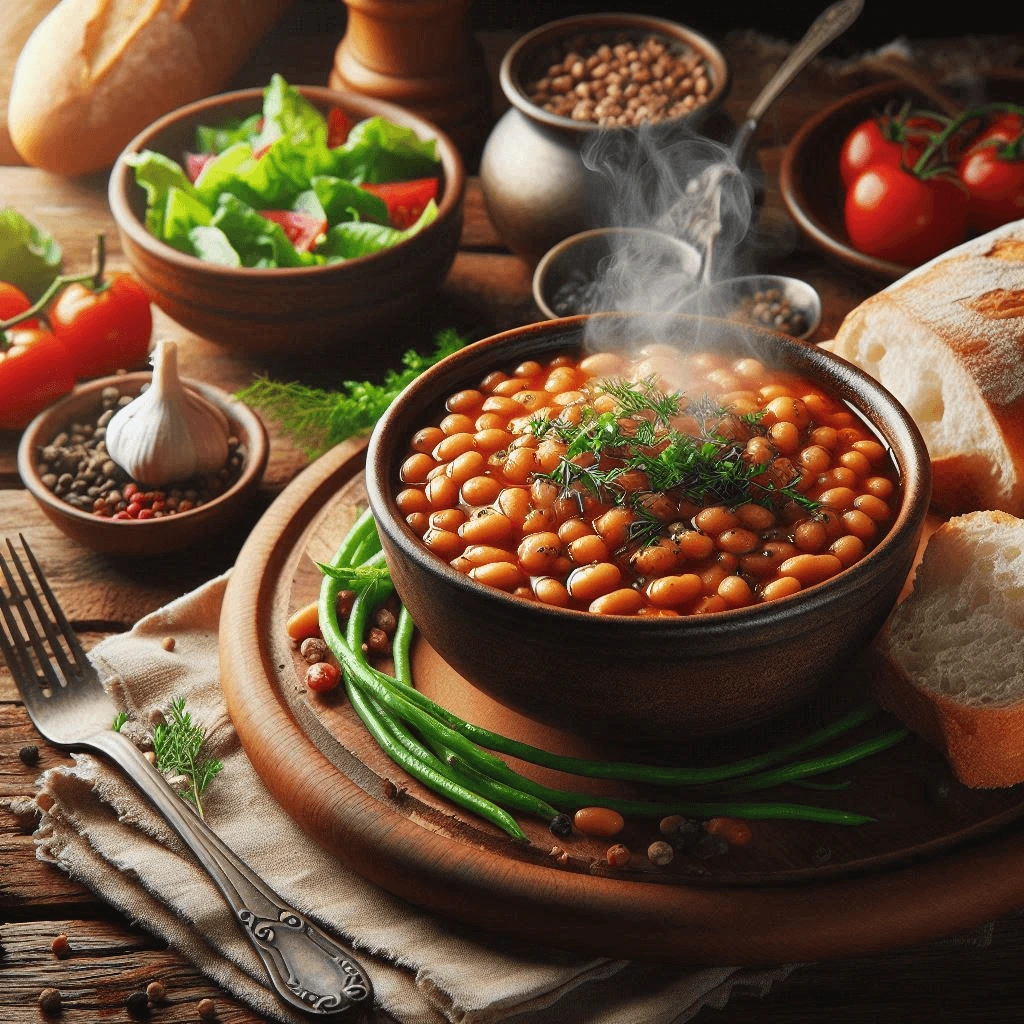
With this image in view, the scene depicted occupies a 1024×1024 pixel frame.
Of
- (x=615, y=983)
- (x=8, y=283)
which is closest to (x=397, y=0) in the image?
(x=8, y=283)

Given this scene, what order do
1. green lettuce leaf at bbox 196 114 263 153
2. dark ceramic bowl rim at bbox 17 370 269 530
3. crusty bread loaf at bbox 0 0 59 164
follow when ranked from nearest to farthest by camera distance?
dark ceramic bowl rim at bbox 17 370 269 530 → green lettuce leaf at bbox 196 114 263 153 → crusty bread loaf at bbox 0 0 59 164

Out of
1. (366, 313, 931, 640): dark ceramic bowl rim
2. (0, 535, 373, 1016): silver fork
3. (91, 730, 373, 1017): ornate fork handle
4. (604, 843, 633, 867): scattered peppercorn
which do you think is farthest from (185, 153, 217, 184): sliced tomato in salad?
(604, 843, 633, 867): scattered peppercorn

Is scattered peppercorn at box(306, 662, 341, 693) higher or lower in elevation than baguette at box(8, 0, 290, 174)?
lower

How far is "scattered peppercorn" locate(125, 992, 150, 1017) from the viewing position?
231 cm

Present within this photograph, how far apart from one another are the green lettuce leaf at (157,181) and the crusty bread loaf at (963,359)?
2171 millimetres

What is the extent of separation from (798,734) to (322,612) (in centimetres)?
108

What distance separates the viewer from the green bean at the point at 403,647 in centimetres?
277

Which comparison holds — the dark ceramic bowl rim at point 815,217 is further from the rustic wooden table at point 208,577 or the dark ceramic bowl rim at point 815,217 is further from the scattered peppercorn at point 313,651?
→ the scattered peppercorn at point 313,651

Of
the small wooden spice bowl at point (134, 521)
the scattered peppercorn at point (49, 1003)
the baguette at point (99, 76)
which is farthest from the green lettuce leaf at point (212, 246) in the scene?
the scattered peppercorn at point (49, 1003)

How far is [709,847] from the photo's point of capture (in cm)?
239

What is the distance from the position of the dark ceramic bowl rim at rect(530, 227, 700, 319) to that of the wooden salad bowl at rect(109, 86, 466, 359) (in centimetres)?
34

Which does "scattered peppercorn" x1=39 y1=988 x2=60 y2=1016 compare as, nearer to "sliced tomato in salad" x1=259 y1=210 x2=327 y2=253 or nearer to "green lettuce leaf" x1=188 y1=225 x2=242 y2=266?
"green lettuce leaf" x1=188 y1=225 x2=242 y2=266

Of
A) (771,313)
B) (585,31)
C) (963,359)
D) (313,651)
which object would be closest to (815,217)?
(771,313)

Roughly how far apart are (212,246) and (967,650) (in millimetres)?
2555
